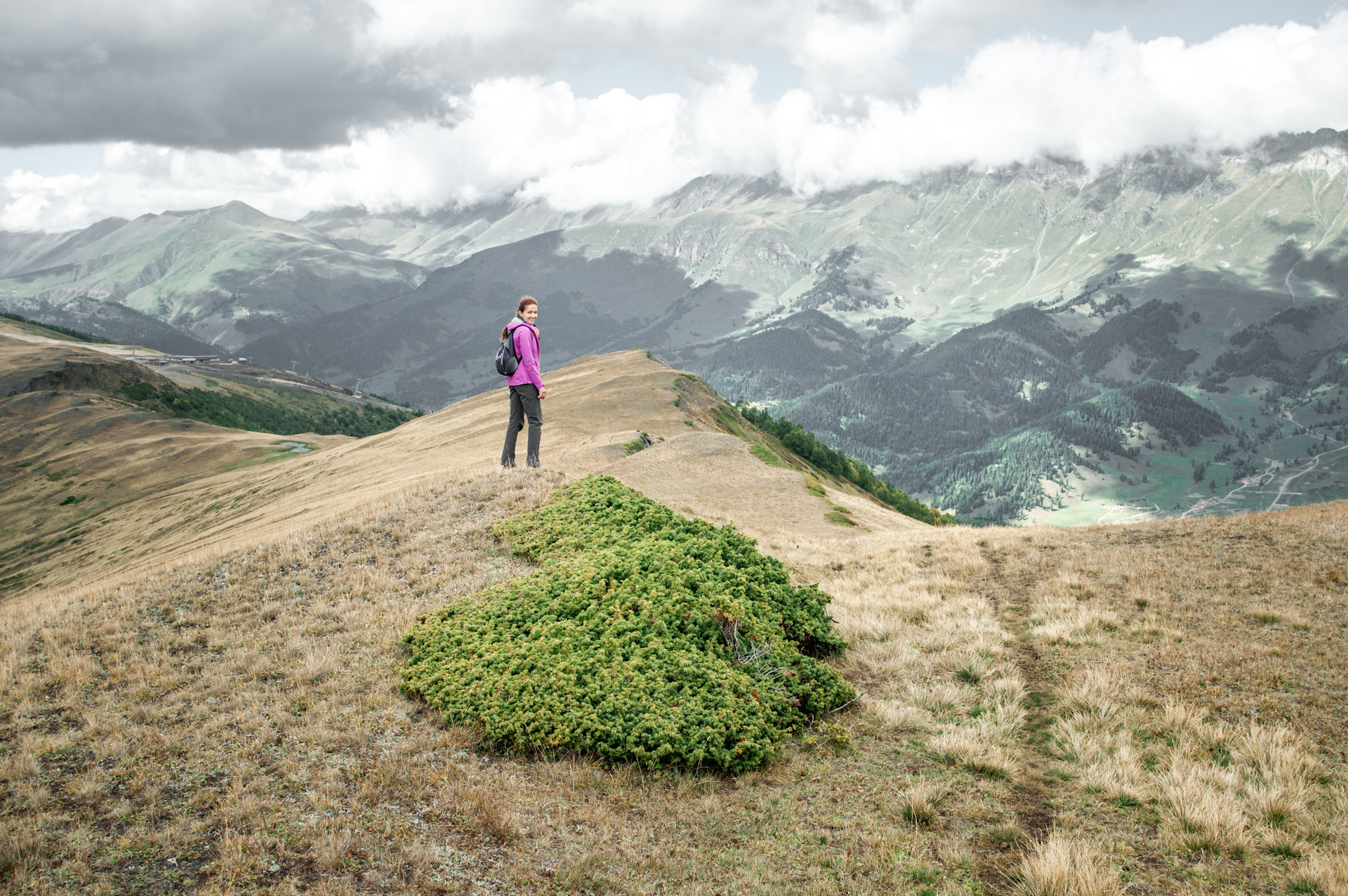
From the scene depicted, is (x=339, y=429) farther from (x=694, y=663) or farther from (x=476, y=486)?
(x=694, y=663)

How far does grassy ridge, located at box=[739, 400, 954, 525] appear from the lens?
72.2 meters

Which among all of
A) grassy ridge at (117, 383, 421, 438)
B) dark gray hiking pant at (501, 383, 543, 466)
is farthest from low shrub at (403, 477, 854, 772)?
grassy ridge at (117, 383, 421, 438)

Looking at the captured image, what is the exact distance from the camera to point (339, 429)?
6905 inches

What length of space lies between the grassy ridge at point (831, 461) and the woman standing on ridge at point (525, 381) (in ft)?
159

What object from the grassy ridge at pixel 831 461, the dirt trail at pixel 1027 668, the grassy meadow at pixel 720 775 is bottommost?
the grassy ridge at pixel 831 461

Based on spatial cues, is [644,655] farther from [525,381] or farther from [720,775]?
[525,381]

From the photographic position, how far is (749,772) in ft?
26.1

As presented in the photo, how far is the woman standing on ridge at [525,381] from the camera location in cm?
1791

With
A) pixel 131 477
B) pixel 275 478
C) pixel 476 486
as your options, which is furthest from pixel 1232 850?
pixel 131 477

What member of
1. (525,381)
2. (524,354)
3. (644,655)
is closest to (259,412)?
(525,381)

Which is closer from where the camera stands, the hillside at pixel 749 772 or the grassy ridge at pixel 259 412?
the hillside at pixel 749 772

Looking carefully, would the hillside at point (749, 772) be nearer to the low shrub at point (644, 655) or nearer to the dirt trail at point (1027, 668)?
the dirt trail at point (1027, 668)

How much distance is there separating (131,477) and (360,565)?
265ft

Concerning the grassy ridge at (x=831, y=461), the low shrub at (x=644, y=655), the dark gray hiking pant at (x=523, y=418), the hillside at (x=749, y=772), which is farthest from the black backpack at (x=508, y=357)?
the grassy ridge at (x=831, y=461)
